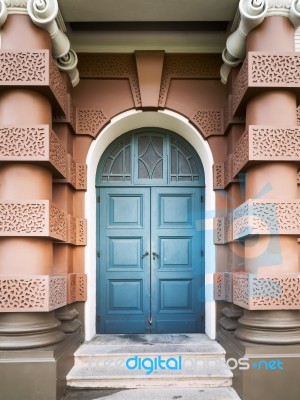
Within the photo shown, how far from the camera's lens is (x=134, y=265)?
6328 millimetres

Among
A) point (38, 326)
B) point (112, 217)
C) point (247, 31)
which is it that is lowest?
point (38, 326)

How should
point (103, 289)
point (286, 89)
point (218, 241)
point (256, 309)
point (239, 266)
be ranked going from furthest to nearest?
1. point (103, 289)
2. point (218, 241)
3. point (239, 266)
4. point (286, 89)
5. point (256, 309)

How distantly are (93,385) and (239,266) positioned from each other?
205cm

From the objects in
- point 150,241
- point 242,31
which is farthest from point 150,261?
point 242,31

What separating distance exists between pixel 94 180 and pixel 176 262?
158 cm

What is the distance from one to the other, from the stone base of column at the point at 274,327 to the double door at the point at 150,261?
1768 mm

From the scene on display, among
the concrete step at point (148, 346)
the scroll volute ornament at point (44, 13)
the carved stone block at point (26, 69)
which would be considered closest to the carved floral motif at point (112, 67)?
the scroll volute ornament at point (44, 13)

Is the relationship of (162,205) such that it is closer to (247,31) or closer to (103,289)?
(103,289)

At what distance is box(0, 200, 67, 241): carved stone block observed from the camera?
4.38m

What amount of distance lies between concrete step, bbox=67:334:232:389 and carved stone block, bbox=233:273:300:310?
1021mm

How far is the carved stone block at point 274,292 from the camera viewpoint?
4371 millimetres

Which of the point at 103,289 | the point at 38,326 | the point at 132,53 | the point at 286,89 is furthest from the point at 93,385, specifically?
the point at 132,53

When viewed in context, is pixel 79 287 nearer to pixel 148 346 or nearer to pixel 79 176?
pixel 148 346

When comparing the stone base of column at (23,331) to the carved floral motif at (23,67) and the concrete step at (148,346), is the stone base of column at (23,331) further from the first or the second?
the carved floral motif at (23,67)
